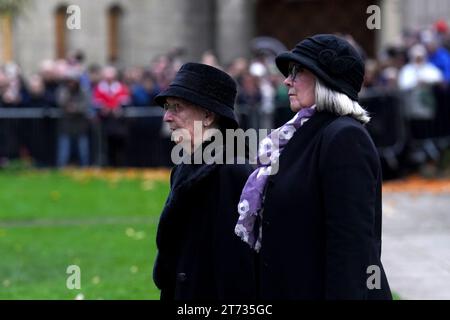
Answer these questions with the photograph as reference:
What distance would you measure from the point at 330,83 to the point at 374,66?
15709mm

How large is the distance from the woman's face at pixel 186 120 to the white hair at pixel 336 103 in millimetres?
718

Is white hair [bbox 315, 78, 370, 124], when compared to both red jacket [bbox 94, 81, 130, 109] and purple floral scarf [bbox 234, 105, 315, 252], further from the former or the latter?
red jacket [bbox 94, 81, 130, 109]

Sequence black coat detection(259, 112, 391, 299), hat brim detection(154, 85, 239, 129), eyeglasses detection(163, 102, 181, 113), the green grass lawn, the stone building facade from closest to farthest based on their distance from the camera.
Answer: black coat detection(259, 112, 391, 299) < hat brim detection(154, 85, 239, 129) < eyeglasses detection(163, 102, 181, 113) < the green grass lawn < the stone building facade

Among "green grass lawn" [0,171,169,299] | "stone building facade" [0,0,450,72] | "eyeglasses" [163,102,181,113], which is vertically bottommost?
"green grass lawn" [0,171,169,299]

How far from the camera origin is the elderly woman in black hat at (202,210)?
17.3 feet

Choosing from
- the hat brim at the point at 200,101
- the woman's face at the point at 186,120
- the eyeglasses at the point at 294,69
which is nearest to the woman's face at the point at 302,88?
the eyeglasses at the point at 294,69

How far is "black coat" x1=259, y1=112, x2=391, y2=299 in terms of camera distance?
477 cm

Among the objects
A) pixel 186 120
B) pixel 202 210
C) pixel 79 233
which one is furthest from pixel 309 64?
pixel 79 233

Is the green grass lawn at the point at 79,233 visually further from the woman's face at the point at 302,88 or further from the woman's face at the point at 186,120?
the woman's face at the point at 302,88

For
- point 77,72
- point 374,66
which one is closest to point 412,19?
point 374,66

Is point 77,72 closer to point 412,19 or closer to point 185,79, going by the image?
point 412,19

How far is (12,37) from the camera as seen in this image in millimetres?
33188

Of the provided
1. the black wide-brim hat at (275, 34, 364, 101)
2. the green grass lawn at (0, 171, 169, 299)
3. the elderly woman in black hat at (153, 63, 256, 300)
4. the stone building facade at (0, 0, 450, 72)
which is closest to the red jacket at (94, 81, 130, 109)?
the green grass lawn at (0, 171, 169, 299)

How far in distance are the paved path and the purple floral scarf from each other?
4.59 m
